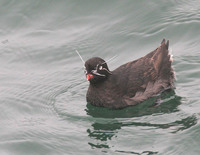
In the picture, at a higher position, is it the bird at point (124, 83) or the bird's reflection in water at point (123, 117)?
Result: the bird at point (124, 83)

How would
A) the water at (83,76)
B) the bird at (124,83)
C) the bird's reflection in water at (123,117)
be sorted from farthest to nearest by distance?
the bird at (124,83) < the bird's reflection in water at (123,117) < the water at (83,76)

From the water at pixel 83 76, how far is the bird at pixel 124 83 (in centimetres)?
20

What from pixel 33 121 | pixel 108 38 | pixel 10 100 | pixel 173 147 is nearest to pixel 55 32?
pixel 108 38

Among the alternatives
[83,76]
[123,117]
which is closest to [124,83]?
[123,117]

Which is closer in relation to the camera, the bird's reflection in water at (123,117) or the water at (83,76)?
the water at (83,76)

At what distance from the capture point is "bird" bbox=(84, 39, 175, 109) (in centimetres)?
1045

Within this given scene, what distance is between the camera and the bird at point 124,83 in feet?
34.3

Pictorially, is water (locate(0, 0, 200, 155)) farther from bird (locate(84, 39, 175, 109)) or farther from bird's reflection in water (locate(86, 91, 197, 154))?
bird (locate(84, 39, 175, 109))

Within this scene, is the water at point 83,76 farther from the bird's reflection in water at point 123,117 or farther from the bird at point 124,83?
the bird at point 124,83

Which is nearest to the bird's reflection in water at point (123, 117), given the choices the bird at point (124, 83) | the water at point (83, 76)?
the water at point (83, 76)

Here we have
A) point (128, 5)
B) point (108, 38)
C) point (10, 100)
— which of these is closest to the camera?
point (10, 100)

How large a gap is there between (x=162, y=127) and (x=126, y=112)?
4.15 feet

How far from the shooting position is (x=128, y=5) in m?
14.5

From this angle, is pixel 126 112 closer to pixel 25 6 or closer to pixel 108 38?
pixel 108 38
